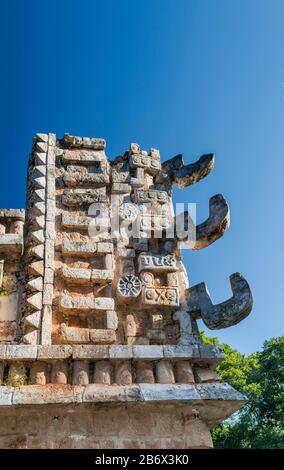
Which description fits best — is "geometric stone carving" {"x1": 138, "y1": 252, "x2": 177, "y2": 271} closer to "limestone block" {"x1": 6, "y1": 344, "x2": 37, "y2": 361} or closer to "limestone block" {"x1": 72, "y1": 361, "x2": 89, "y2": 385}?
"limestone block" {"x1": 72, "y1": 361, "x2": 89, "y2": 385}

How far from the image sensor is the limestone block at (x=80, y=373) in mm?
4633

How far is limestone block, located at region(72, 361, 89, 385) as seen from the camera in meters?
4.63

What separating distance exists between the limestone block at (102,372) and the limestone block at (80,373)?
0.31ft

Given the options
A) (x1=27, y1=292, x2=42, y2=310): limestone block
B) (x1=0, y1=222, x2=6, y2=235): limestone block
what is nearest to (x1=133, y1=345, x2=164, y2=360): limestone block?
(x1=27, y1=292, x2=42, y2=310): limestone block

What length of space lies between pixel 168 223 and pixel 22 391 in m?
2.94

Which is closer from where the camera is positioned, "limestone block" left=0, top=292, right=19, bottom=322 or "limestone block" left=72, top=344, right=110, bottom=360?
"limestone block" left=72, top=344, right=110, bottom=360

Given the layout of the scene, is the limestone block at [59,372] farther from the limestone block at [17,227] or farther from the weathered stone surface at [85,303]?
the limestone block at [17,227]

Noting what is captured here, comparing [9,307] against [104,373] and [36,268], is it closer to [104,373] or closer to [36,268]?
[36,268]

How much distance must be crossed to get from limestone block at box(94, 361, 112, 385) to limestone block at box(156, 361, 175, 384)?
529 mm

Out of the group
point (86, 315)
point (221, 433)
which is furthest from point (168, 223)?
point (221, 433)

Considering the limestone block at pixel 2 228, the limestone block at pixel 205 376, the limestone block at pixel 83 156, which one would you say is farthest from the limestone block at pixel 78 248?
the limestone block at pixel 205 376

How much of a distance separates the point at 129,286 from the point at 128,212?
116 centimetres

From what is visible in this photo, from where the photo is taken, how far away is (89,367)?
4.79 meters
